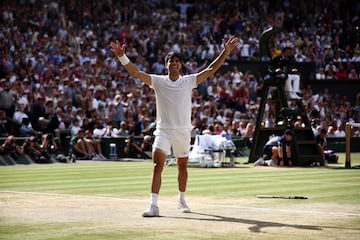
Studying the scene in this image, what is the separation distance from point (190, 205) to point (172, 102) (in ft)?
6.25

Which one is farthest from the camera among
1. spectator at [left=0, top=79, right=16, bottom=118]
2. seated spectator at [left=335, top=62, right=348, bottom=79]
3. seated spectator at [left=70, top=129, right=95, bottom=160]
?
seated spectator at [left=335, top=62, right=348, bottom=79]

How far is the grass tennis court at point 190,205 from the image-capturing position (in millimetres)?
9352

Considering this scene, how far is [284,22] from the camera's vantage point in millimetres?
43719

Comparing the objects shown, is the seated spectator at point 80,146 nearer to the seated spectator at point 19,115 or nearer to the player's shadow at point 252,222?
the seated spectator at point 19,115

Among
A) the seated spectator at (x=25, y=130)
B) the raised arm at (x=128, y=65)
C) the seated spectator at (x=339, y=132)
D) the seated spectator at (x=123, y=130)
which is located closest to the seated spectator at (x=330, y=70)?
the seated spectator at (x=339, y=132)

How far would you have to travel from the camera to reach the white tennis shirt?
11336 mm

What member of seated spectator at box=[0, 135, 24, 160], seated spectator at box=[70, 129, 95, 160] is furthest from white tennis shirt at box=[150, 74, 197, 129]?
seated spectator at box=[70, 129, 95, 160]

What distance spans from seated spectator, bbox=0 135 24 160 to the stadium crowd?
149 cm

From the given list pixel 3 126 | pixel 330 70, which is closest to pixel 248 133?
pixel 3 126

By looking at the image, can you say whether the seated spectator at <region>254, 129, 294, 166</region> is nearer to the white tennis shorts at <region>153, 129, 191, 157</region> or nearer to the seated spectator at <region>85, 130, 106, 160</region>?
the seated spectator at <region>85, 130, 106, 160</region>

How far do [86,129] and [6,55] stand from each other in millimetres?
4837

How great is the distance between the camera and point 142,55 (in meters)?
37.1

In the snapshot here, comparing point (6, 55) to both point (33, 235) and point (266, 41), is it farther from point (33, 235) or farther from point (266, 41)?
point (33, 235)

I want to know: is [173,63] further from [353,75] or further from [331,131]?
[353,75]
